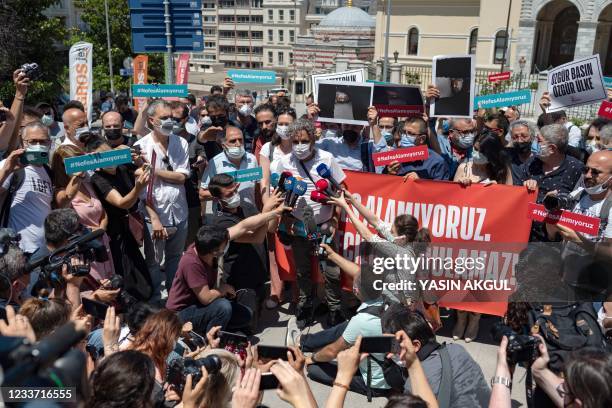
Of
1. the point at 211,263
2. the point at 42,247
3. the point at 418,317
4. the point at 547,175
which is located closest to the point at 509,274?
the point at 547,175

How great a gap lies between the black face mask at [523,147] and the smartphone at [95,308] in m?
4.64

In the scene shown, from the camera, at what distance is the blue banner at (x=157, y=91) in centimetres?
682

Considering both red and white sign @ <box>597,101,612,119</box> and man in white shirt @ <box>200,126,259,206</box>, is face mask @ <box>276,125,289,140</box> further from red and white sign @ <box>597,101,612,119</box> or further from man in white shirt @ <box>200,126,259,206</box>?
red and white sign @ <box>597,101,612,119</box>

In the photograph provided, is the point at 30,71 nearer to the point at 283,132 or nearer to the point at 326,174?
the point at 283,132

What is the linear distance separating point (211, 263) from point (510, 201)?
283 cm

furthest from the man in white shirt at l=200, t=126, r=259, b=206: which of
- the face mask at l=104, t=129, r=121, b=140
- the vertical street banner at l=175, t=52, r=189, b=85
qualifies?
the vertical street banner at l=175, t=52, r=189, b=85

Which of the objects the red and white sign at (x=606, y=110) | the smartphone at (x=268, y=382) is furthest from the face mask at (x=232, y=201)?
the red and white sign at (x=606, y=110)

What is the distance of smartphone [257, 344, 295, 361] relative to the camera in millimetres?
2686

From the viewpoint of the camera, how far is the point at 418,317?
3.13 m

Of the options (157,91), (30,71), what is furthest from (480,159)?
(30,71)

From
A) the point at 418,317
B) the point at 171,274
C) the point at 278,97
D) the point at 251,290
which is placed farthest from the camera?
the point at 278,97

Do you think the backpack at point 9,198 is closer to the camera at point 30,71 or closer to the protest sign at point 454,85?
the camera at point 30,71

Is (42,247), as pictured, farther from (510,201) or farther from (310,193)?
(510,201)

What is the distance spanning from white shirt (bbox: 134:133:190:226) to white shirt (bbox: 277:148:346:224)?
1082 mm
